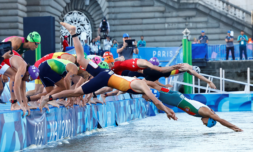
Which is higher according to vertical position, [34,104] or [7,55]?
[7,55]

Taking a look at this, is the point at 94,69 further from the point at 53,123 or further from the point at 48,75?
the point at 53,123

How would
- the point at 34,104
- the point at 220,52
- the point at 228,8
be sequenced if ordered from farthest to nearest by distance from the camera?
the point at 228,8 < the point at 220,52 < the point at 34,104

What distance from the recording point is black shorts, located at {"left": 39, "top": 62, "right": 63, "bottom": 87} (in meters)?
8.91

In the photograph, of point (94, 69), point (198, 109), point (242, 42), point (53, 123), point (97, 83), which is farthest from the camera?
point (242, 42)

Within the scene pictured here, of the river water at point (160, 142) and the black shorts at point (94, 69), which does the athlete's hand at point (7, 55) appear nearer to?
the black shorts at point (94, 69)

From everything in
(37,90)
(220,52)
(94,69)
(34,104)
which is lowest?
(34,104)

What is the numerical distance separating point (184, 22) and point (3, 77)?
23839mm

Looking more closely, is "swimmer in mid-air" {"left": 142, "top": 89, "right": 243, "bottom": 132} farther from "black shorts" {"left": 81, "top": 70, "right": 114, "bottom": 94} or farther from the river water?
"black shorts" {"left": 81, "top": 70, "right": 114, "bottom": 94}

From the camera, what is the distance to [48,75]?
892 cm

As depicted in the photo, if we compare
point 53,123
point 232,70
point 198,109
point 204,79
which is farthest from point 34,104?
point 232,70

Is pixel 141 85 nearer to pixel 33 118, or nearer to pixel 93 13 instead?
pixel 33 118

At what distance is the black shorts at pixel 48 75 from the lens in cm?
891

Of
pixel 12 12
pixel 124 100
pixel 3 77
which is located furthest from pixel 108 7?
pixel 3 77

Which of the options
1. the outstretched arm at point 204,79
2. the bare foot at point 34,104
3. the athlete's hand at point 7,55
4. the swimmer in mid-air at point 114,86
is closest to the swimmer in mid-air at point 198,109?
the outstretched arm at point 204,79
